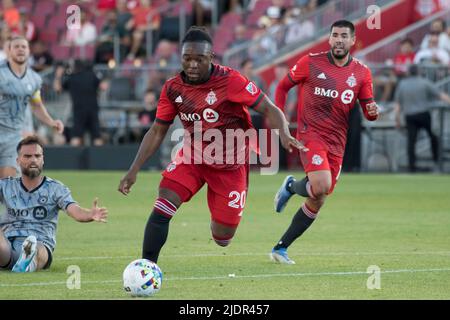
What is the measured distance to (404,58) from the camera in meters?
27.1

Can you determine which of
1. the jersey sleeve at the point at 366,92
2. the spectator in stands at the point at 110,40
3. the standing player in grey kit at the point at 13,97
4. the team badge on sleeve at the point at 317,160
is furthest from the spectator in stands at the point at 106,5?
the team badge on sleeve at the point at 317,160

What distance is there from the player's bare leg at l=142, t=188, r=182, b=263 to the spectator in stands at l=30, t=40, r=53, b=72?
69.7ft

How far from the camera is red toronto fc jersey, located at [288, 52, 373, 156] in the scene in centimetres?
1265

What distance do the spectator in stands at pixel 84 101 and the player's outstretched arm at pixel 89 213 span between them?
16.7 m

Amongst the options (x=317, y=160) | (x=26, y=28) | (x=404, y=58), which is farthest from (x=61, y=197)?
(x=26, y=28)

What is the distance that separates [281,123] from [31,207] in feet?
9.01

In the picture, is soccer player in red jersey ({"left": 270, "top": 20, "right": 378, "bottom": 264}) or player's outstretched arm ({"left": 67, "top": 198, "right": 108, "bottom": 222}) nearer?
player's outstretched arm ({"left": 67, "top": 198, "right": 108, "bottom": 222})

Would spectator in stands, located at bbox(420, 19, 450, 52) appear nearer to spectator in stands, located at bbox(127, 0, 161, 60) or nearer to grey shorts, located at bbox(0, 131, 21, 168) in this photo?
spectator in stands, located at bbox(127, 0, 161, 60)

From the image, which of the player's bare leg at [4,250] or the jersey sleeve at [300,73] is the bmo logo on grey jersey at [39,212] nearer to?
the player's bare leg at [4,250]

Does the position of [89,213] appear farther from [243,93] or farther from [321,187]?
[321,187]

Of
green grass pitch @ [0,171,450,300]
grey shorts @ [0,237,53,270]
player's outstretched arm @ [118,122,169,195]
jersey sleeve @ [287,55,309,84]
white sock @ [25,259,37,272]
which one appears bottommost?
green grass pitch @ [0,171,450,300]

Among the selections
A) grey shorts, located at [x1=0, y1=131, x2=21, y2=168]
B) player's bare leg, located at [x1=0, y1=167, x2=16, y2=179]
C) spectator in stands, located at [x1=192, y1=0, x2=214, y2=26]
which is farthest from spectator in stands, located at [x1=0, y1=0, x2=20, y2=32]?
player's bare leg, located at [x1=0, y1=167, x2=16, y2=179]

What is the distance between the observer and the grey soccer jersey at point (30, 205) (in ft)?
37.1
